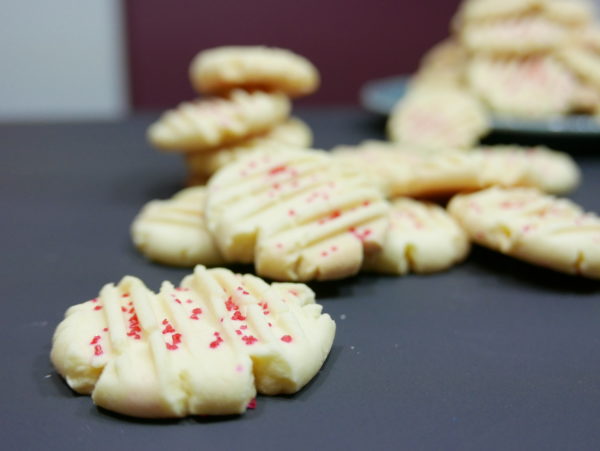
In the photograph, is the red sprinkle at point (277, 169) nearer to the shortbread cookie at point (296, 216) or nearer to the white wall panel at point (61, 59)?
the shortbread cookie at point (296, 216)

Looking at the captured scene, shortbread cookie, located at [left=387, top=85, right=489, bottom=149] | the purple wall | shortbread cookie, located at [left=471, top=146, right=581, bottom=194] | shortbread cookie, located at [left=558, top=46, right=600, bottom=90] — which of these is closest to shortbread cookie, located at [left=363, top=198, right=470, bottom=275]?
shortbread cookie, located at [left=471, top=146, right=581, bottom=194]

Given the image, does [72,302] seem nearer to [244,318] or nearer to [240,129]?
[244,318]

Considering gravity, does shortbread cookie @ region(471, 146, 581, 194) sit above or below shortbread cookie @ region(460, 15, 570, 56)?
below

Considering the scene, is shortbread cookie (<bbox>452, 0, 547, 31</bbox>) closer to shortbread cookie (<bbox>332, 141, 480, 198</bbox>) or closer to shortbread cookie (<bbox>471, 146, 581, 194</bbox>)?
shortbread cookie (<bbox>471, 146, 581, 194</bbox>)

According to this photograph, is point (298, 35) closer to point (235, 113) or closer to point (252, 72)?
point (252, 72)

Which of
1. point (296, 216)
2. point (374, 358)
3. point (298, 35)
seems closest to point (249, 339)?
point (374, 358)

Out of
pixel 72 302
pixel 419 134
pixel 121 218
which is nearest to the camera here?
pixel 72 302

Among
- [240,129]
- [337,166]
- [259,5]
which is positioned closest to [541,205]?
[337,166]

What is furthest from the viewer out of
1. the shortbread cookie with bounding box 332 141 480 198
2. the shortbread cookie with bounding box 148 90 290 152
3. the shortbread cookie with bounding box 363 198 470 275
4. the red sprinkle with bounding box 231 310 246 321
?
the shortbread cookie with bounding box 148 90 290 152
